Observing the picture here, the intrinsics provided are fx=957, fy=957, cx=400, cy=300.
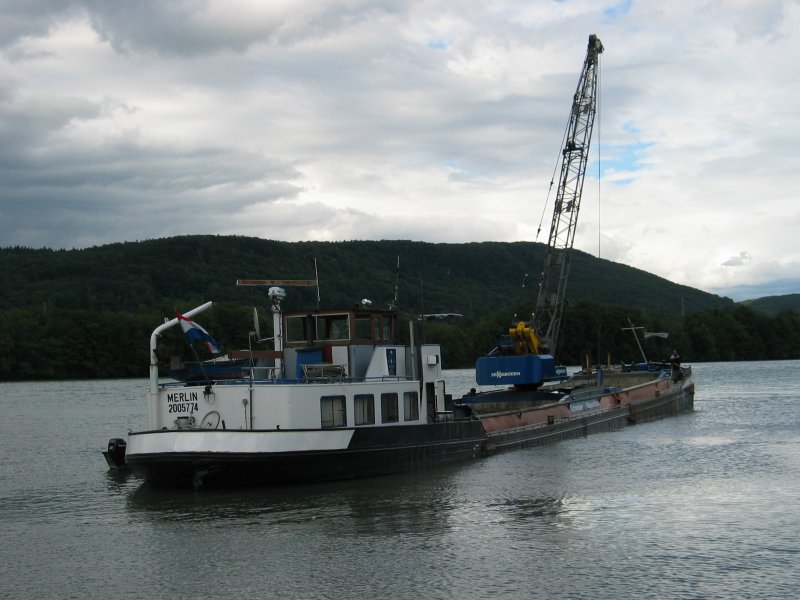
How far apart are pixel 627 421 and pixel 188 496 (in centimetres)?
2384

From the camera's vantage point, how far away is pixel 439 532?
18.0 meters

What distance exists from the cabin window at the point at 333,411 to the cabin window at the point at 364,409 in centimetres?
41

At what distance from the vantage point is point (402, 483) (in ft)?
76.1

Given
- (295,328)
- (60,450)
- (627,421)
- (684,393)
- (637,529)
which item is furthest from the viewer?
(684,393)

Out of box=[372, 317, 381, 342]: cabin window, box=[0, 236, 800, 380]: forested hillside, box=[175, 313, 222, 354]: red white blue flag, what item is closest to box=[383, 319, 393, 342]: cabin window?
box=[372, 317, 381, 342]: cabin window

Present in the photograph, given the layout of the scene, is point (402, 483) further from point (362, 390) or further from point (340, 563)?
point (340, 563)

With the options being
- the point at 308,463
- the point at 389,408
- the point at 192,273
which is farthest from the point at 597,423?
the point at 192,273

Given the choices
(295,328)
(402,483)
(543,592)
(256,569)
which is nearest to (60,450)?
(295,328)

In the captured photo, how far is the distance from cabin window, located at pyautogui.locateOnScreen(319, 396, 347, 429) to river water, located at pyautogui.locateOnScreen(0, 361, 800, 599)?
4.79 feet

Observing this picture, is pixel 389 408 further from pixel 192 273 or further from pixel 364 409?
pixel 192 273

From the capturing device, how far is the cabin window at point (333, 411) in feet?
74.3

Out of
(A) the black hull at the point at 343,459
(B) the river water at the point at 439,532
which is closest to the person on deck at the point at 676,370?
(B) the river water at the point at 439,532

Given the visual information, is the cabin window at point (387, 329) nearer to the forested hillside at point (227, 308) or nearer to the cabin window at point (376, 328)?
the cabin window at point (376, 328)

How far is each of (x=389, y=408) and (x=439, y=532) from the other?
654 cm
